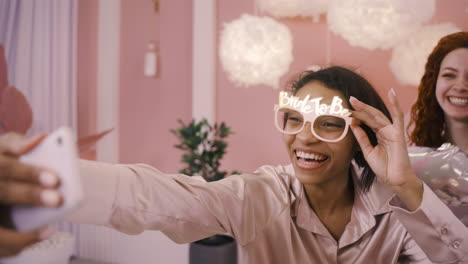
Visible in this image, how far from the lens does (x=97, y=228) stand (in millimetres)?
2355

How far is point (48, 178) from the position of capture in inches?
17.0

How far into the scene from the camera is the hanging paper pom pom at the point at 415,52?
185 cm

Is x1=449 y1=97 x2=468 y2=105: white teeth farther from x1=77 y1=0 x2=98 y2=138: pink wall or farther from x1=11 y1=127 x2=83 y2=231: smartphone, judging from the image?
x1=77 y1=0 x2=98 y2=138: pink wall

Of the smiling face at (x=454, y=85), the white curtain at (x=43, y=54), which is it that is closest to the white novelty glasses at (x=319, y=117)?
the smiling face at (x=454, y=85)

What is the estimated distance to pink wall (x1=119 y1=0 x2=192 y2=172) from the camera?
259 centimetres

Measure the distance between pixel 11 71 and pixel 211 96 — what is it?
1.40 meters

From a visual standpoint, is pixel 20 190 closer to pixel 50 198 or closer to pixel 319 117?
pixel 50 198

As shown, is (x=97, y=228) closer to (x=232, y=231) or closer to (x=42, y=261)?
(x=42, y=261)

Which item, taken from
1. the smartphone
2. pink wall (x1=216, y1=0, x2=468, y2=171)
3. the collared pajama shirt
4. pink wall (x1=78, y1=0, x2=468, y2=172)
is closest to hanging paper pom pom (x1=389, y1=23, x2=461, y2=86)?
pink wall (x1=216, y1=0, x2=468, y2=171)

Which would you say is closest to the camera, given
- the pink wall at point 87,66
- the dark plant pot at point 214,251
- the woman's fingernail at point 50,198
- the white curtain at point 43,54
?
the woman's fingernail at point 50,198

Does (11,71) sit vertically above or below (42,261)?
above

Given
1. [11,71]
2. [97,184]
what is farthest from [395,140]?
[11,71]

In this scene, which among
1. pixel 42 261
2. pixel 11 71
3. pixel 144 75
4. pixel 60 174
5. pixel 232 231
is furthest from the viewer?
pixel 144 75

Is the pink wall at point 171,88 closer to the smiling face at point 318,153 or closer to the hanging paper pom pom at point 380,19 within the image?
the hanging paper pom pom at point 380,19
